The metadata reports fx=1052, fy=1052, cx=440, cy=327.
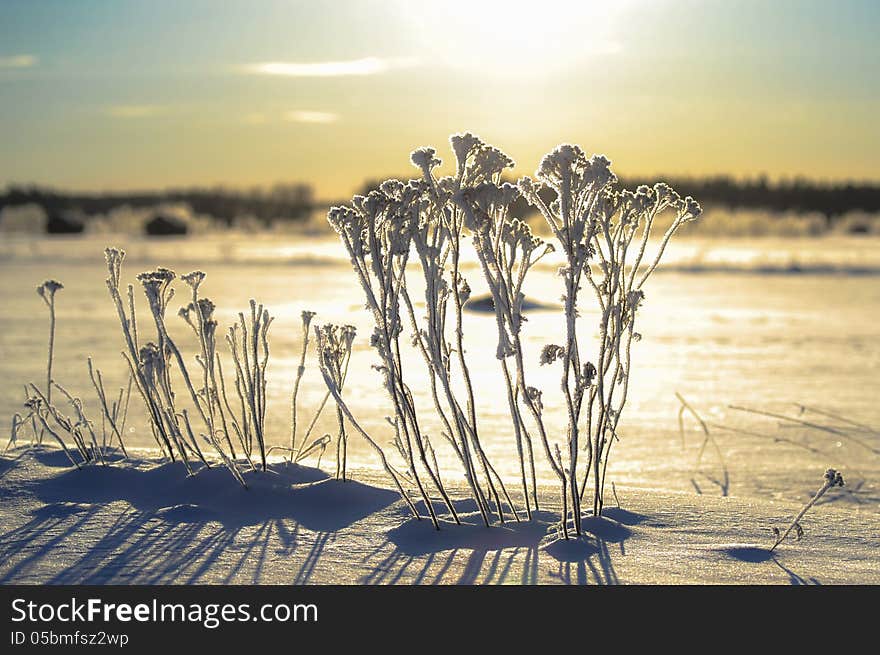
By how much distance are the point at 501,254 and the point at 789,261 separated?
674 inches

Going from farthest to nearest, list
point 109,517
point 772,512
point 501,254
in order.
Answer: point 772,512 < point 109,517 < point 501,254

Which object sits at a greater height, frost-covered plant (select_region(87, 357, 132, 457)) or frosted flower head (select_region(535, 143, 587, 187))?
frosted flower head (select_region(535, 143, 587, 187))

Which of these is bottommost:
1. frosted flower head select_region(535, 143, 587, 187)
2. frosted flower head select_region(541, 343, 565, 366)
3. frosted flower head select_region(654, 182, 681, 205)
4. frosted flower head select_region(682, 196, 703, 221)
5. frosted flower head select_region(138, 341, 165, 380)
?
frosted flower head select_region(138, 341, 165, 380)

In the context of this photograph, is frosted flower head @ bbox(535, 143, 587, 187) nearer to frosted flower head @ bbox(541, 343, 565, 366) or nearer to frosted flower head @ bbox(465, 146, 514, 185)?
frosted flower head @ bbox(465, 146, 514, 185)

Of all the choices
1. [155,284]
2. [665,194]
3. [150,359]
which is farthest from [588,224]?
[150,359]

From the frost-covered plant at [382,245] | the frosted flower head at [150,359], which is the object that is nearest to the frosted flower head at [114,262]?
the frosted flower head at [150,359]

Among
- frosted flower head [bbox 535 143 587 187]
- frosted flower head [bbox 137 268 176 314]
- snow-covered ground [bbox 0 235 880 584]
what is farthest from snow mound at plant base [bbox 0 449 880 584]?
frosted flower head [bbox 535 143 587 187]

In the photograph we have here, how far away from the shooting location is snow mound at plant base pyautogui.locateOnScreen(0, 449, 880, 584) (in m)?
2.89

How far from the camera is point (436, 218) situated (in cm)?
318

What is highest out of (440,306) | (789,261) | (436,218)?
(436,218)

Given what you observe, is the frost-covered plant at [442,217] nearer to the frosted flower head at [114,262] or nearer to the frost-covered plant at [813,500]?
the frost-covered plant at [813,500]

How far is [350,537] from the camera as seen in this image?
3.25 meters

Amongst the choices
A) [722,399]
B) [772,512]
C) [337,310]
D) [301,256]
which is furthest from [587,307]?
[301,256]
